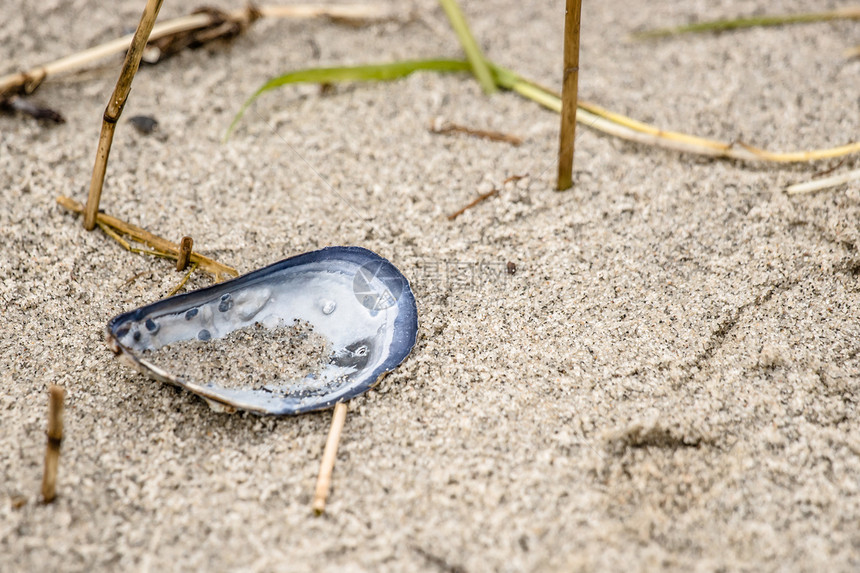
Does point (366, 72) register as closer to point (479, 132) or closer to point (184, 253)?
point (479, 132)

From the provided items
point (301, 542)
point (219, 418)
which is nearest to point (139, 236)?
point (219, 418)

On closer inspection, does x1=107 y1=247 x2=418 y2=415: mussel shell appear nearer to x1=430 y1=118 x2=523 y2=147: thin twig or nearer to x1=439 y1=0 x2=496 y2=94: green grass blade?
Result: x1=430 y1=118 x2=523 y2=147: thin twig

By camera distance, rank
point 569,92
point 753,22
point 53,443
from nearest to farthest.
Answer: point 53,443 < point 569,92 < point 753,22

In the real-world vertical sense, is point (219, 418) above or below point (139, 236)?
below

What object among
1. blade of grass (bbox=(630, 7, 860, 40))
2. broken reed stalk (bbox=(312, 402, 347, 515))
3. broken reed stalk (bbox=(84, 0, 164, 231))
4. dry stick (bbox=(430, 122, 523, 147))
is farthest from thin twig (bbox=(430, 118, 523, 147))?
broken reed stalk (bbox=(312, 402, 347, 515))

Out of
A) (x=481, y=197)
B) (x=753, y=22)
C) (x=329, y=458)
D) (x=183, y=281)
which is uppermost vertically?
(x=753, y=22)

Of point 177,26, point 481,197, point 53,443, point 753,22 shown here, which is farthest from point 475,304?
point 753,22

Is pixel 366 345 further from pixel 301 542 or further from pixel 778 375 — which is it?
pixel 778 375
